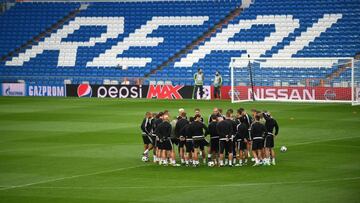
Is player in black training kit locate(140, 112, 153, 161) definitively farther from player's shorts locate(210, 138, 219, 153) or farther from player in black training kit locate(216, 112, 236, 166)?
player in black training kit locate(216, 112, 236, 166)

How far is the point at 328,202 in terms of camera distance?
1969cm

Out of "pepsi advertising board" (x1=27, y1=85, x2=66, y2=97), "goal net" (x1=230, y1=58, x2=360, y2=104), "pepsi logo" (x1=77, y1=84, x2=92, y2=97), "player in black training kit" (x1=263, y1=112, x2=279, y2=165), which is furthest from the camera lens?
"pepsi advertising board" (x1=27, y1=85, x2=66, y2=97)

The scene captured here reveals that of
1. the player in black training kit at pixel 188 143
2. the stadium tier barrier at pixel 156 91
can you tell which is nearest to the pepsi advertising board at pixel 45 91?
the stadium tier barrier at pixel 156 91

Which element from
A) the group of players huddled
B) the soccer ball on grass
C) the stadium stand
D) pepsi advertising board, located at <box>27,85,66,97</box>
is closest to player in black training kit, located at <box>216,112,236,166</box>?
the group of players huddled

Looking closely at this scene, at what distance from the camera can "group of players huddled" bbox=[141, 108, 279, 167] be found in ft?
83.5

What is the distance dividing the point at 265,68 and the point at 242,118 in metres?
22.4

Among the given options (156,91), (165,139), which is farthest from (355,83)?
(165,139)

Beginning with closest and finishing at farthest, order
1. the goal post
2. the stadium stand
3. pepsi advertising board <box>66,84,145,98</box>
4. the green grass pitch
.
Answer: the green grass pitch
the goal post
the stadium stand
pepsi advertising board <box>66,84,145,98</box>

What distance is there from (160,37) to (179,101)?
32.8ft

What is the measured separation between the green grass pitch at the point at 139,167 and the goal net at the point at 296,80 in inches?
133

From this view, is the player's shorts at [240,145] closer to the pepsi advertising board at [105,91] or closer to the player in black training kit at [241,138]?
the player in black training kit at [241,138]

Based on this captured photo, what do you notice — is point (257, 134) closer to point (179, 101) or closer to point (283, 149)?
point (283, 149)

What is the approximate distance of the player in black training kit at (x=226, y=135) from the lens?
25.2m

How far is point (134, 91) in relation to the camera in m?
53.9
